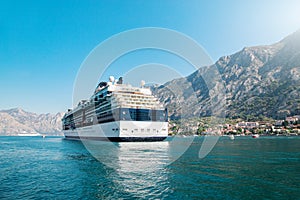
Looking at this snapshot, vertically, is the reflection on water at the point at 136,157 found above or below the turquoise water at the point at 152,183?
above

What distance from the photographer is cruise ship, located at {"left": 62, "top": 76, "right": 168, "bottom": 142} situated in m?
60.1

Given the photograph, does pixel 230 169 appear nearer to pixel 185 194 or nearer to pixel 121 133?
pixel 185 194

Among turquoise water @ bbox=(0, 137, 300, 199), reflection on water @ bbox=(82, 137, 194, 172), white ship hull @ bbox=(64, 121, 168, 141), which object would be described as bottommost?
turquoise water @ bbox=(0, 137, 300, 199)

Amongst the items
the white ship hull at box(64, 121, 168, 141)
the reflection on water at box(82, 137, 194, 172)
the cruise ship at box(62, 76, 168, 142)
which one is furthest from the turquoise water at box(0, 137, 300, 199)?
the cruise ship at box(62, 76, 168, 142)

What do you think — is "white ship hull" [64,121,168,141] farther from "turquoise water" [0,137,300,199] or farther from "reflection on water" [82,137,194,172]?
"turquoise water" [0,137,300,199]

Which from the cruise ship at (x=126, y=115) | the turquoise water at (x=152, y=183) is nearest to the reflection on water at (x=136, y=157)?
the turquoise water at (x=152, y=183)

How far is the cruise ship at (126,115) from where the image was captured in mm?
60094

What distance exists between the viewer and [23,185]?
17.4 m

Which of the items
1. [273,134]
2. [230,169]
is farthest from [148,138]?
[273,134]

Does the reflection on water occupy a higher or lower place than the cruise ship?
lower

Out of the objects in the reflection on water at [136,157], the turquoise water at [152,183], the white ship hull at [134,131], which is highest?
the white ship hull at [134,131]

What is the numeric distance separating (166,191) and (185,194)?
4.44 ft

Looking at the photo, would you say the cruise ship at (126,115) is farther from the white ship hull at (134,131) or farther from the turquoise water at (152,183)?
the turquoise water at (152,183)

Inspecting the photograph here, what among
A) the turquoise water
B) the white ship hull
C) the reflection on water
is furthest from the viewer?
the white ship hull
